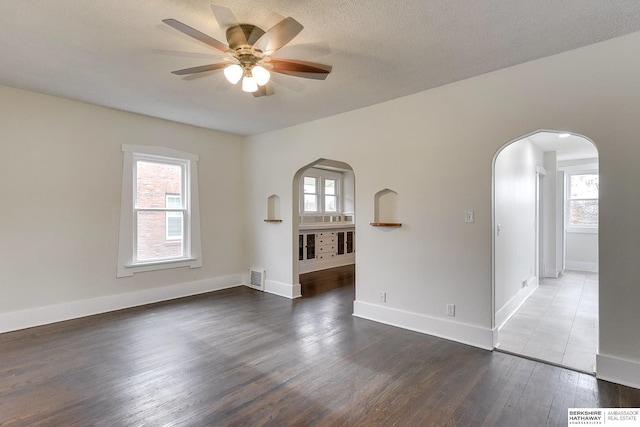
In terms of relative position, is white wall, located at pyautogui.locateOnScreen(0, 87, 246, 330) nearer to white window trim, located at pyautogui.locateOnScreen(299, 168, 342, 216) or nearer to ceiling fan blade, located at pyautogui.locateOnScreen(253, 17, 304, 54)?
white window trim, located at pyautogui.locateOnScreen(299, 168, 342, 216)

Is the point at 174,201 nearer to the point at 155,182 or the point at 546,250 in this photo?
the point at 155,182

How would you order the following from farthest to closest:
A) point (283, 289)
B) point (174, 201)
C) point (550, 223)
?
point (550, 223) < point (283, 289) < point (174, 201)

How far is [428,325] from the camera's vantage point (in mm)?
3555

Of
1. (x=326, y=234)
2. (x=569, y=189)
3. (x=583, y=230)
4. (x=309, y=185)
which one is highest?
(x=309, y=185)

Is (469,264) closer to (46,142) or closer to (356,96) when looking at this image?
(356,96)

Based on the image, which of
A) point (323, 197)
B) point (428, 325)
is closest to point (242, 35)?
point (428, 325)

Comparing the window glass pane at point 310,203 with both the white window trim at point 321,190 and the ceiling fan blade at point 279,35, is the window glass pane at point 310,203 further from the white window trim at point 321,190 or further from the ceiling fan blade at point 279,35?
the ceiling fan blade at point 279,35

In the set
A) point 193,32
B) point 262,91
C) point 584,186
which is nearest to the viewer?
point 193,32

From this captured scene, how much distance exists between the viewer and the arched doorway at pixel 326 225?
688 centimetres

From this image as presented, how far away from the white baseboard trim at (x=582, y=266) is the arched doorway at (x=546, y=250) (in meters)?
0.02

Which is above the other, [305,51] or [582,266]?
[305,51]

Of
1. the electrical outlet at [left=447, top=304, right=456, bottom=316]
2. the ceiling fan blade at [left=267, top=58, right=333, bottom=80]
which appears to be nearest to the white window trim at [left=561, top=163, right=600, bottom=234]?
the electrical outlet at [left=447, top=304, right=456, bottom=316]

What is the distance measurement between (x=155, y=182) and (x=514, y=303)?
5433 millimetres

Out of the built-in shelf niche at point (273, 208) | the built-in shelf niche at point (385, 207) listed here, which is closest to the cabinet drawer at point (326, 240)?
the built-in shelf niche at point (273, 208)
